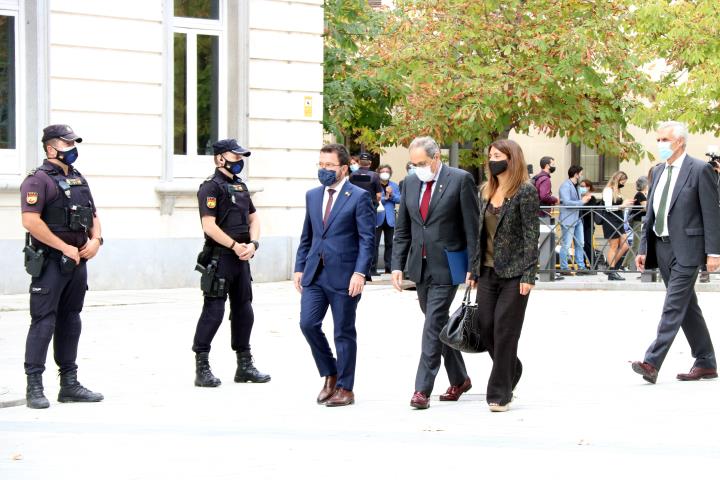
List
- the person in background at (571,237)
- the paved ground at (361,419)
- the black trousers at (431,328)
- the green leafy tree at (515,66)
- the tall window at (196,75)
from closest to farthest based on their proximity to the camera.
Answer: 1. the paved ground at (361,419)
2. the black trousers at (431,328)
3. the tall window at (196,75)
4. the person in background at (571,237)
5. the green leafy tree at (515,66)

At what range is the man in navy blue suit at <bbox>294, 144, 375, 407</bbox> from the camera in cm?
962

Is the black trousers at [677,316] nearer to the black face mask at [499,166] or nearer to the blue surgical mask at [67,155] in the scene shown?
the black face mask at [499,166]

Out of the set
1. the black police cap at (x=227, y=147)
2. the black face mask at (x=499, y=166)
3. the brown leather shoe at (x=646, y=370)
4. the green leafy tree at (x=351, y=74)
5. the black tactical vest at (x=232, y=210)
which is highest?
the green leafy tree at (x=351, y=74)

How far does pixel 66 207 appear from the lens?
373 inches

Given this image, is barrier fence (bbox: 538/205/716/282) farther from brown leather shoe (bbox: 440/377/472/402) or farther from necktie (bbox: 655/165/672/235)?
brown leather shoe (bbox: 440/377/472/402)

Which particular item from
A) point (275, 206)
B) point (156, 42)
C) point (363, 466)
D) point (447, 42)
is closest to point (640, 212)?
point (275, 206)

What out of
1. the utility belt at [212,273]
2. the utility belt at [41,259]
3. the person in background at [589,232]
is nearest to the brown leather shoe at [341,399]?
the utility belt at [212,273]

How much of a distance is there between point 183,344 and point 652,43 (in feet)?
62.1

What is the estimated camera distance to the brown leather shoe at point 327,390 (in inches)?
378

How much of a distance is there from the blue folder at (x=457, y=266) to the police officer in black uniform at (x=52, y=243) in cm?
229

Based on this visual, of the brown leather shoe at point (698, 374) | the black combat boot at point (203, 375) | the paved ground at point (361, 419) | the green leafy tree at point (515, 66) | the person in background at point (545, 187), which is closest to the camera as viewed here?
the paved ground at point (361, 419)

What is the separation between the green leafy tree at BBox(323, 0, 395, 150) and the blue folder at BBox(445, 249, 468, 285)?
19.1 m

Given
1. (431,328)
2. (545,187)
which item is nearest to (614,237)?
(545,187)

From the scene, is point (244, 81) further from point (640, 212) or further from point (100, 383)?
point (100, 383)
